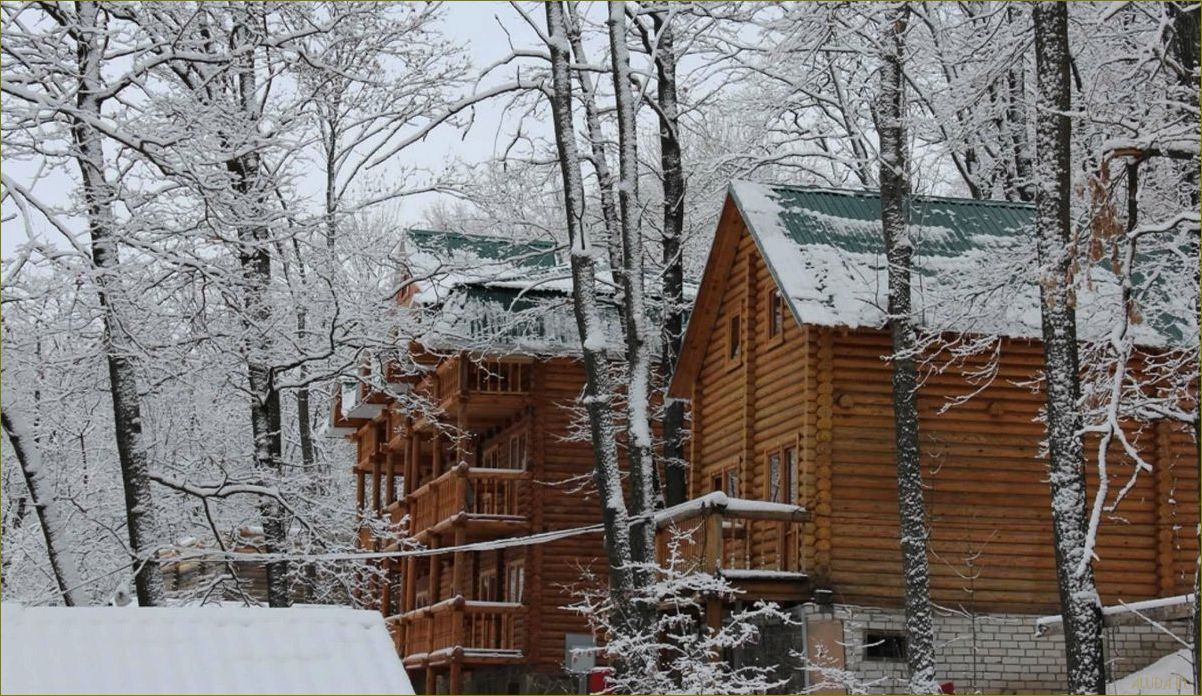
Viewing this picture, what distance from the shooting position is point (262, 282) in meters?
22.2

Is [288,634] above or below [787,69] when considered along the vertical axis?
below

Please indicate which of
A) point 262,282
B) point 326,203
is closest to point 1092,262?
point 262,282

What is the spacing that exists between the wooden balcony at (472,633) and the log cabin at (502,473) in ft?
A: 0.11

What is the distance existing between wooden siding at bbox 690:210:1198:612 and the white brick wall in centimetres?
30

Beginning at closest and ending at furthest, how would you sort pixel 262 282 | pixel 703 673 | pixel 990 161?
pixel 703 673, pixel 262 282, pixel 990 161

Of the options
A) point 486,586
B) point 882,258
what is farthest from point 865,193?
point 486,586

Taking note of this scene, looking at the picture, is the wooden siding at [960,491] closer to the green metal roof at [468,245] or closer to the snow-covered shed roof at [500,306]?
the snow-covered shed roof at [500,306]

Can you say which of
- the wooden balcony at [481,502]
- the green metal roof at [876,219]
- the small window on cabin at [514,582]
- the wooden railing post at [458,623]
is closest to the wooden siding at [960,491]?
the green metal roof at [876,219]

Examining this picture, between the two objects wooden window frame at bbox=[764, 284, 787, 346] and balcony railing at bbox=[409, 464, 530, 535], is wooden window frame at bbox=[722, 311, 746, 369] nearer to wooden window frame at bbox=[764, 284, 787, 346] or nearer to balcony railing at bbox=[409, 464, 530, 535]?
wooden window frame at bbox=[764, 284, 787, 346]

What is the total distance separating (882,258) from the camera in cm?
2481

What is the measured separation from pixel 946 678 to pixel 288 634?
16049mm

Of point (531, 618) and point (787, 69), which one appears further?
point (531, 618)

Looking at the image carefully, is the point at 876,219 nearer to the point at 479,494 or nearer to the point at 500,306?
the point at 500,306

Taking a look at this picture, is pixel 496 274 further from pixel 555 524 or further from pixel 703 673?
pixel 703 673
